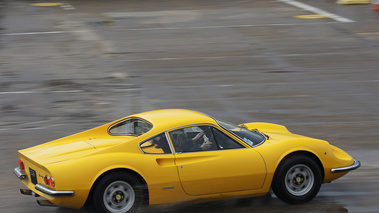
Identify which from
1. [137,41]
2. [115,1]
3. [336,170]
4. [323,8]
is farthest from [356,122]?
[115,1]

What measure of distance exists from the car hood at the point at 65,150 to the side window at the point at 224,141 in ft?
3.67

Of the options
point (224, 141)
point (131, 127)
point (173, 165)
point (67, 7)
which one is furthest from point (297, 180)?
point (67, 7)

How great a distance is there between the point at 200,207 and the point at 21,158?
2.25 metres

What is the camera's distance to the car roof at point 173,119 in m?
6.44

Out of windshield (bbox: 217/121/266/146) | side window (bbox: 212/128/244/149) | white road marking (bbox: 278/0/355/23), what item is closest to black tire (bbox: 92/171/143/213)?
side window (bbox: 212/128/244/149)

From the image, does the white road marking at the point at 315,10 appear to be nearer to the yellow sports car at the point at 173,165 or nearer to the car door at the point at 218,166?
the yellow sports car at the point at 173,165

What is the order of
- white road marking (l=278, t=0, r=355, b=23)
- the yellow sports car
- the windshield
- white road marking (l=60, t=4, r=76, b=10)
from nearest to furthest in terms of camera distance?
the yellow sports car → the windshield → white road marking (l=278, t=0, r=355, b=23) → white road marking (l=60, t=4, r=76, b=10)

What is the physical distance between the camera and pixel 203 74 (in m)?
15.2

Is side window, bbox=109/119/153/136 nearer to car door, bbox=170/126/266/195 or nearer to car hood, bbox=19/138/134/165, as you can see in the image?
car hood, bbox=19/138/134/165

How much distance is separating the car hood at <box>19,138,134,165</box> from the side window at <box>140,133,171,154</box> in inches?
15.9

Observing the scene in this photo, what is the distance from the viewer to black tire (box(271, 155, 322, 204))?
259 inches

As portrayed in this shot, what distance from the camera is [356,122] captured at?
1107cm

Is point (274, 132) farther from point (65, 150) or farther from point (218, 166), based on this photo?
point (65, 150)

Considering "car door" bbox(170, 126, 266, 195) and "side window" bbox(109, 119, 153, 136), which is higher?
"side window" bbox(109, 119, 153, 136)
